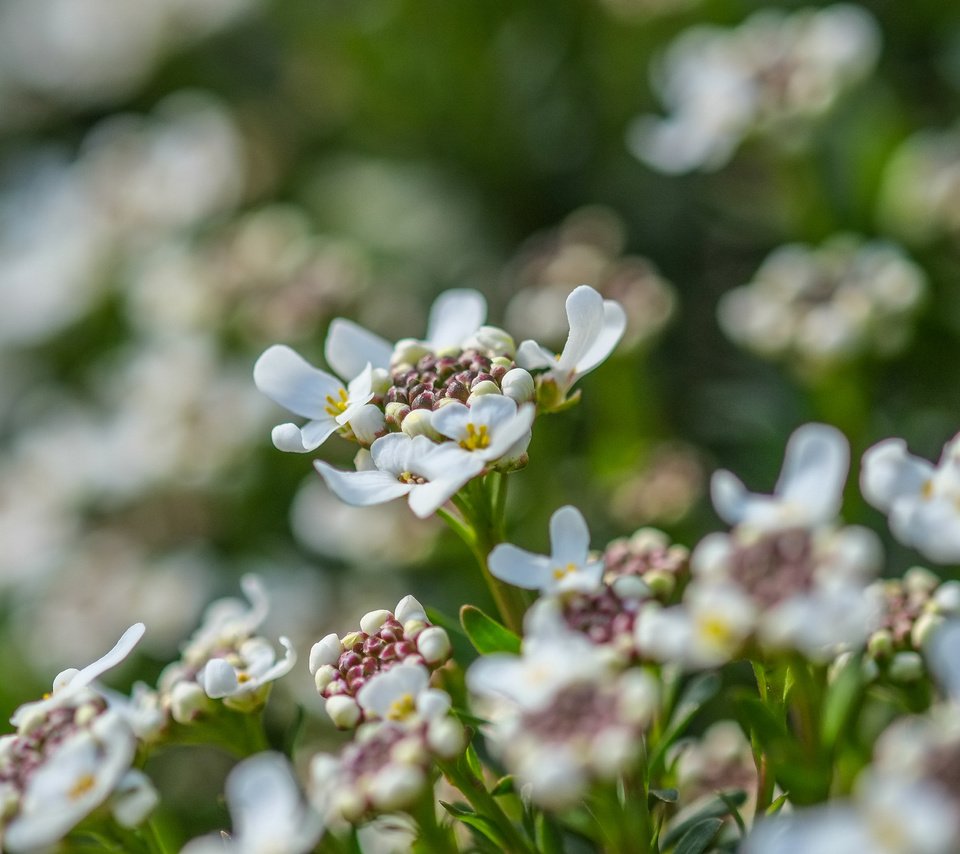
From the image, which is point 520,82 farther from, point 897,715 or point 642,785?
point 642,785

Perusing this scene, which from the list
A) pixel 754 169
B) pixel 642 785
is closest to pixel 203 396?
pixel 754 169

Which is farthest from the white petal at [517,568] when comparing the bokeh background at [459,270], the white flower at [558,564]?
the bokeh background at [459,270]

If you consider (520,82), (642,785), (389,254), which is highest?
(642,785)

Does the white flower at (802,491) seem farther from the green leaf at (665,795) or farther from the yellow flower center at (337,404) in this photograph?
the yellow flower center at (337,404)

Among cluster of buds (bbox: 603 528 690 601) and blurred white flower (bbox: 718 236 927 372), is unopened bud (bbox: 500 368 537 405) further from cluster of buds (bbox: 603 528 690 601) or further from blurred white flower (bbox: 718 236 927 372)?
blurred white flower (bbox: 718 236 927 372)

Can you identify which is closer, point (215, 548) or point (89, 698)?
point (89, 698)

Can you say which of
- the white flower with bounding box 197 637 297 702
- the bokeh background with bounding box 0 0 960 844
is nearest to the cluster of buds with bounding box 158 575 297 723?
the white flower with bounding box 197 637 297 702

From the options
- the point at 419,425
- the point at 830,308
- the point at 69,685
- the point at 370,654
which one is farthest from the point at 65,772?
the point at 830,308
